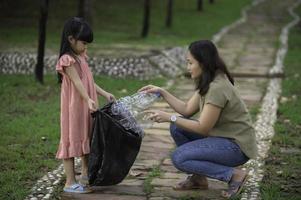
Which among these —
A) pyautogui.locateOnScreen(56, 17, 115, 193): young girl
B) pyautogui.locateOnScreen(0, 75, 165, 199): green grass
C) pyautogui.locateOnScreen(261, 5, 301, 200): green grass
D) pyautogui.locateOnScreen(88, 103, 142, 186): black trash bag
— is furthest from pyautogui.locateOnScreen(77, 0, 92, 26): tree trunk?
pyautogui.locateOnScreen(88, 103, 142, 186): black trash bag

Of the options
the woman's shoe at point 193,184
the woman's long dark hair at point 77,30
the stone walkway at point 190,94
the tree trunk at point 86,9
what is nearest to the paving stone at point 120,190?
the stone walkway at point 190,94

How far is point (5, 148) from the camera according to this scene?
647 cm

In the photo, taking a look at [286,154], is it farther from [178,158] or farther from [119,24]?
[119,24]

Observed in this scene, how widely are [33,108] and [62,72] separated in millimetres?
3527

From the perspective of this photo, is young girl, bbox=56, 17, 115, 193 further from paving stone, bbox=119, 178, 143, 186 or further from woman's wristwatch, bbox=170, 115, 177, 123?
woman's wristwatch, bbox=170, 115, 177, 123

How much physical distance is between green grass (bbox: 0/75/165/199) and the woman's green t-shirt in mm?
1676

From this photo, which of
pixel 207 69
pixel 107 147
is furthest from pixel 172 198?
pixel 207 69

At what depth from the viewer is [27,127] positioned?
7.36 meters

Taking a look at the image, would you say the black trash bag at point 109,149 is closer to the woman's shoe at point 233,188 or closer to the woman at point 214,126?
the woman at point 214,126

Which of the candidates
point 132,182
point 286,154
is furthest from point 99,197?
point 286,154

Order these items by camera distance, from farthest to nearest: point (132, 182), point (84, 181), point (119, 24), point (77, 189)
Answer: point (119, 24) < point (132, 182) < point (84, 181) < point (77, 189)

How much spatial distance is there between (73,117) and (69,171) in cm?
48

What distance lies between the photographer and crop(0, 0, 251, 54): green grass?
46.0 feet

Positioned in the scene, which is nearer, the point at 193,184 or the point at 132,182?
the point at 193,184
